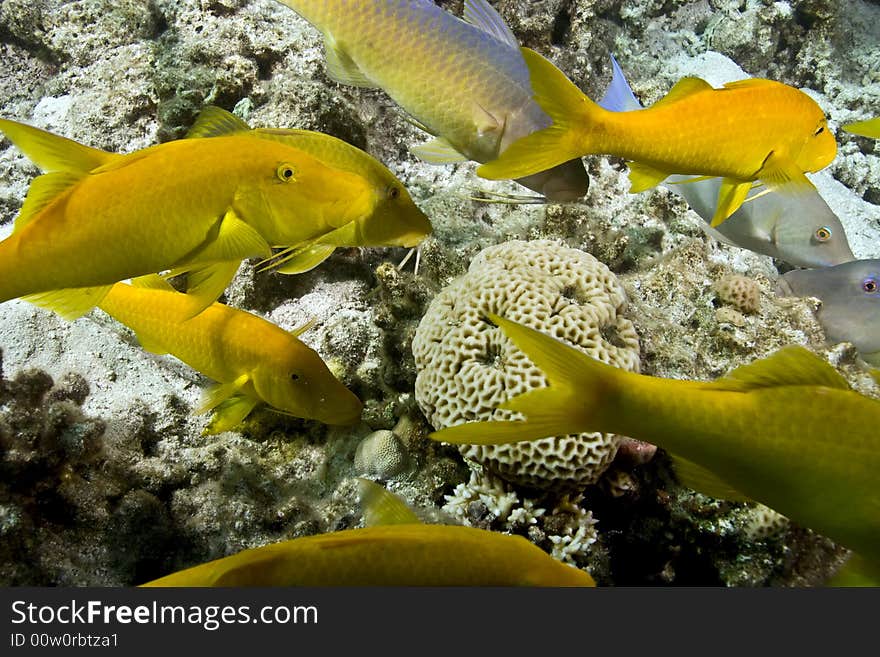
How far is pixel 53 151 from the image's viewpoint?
1.38m

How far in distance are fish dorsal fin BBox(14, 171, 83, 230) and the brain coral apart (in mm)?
1750

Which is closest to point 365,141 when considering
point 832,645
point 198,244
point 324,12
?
point 324,12

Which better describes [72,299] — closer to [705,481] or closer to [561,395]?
[561,395]

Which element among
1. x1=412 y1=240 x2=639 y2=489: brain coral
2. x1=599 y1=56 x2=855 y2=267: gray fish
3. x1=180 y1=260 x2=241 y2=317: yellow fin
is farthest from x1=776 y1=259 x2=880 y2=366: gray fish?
x1=180 y1=260 x2=241 y2=317: yellow fin

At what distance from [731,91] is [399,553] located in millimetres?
1776

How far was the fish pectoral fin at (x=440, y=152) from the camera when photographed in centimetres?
209

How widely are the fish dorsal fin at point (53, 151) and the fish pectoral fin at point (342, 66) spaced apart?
0.92 m

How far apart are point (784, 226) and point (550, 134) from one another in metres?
2.16

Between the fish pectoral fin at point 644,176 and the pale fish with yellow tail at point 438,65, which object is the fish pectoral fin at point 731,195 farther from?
the pale fish with yellow tail at point 438,65

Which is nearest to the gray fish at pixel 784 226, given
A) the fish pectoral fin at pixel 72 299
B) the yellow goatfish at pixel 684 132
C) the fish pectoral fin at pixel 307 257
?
the yellow goatfish at pixel 684 132

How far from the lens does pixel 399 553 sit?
1347 mm

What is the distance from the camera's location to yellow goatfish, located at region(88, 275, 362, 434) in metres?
2.16

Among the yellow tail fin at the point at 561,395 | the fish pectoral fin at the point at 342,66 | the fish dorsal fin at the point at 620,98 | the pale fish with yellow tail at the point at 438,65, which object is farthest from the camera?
the fish dorsal fin at the point at 620,98

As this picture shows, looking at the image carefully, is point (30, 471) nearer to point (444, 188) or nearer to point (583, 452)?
point (583, 452)
